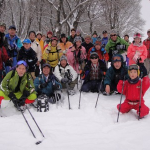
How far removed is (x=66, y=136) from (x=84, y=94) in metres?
2.74

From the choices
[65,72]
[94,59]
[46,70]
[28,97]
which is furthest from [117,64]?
[28,97]

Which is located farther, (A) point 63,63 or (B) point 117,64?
(A) point 63,63

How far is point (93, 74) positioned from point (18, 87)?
8.77 feet

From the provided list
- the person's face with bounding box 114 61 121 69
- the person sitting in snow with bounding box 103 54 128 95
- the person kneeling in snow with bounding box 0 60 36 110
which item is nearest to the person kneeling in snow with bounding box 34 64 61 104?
the person kneeling in snow with bounding box 0 60 36 110

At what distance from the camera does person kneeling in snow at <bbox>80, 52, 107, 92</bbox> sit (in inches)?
234

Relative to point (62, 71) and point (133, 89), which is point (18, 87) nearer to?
point (62, 71)

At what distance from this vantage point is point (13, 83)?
442 cm

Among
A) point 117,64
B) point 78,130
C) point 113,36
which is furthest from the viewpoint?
point 113,36

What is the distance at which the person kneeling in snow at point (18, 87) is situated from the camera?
13.9ft

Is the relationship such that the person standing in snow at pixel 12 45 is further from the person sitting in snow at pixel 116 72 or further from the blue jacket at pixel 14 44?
the person sitting in snow at pixel 116 72

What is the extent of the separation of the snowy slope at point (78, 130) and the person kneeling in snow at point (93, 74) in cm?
128

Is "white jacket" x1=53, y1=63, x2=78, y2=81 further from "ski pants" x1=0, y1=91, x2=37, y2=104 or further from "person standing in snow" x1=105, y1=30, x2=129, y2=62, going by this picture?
"person standing in snow" x1=105, y1=30, x2=129, y2=62

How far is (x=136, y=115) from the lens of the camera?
4.14 meters

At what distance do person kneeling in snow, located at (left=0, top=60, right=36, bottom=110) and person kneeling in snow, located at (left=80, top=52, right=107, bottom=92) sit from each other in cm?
205
